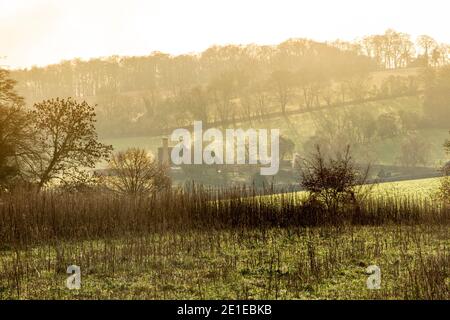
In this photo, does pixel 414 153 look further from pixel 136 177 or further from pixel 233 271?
pixel 233 271

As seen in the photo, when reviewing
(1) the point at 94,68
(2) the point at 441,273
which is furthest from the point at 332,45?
(2) the point at 441,273

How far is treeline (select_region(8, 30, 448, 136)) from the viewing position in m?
110

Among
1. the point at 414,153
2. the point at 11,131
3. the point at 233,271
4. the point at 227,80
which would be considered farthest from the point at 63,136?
the point at 227,80

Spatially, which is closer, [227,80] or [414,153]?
[414,153]

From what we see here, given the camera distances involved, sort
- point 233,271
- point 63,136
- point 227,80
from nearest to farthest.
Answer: point 233,271
point 63,136
point 227,80

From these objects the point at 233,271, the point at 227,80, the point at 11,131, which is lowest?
the point at 233,271

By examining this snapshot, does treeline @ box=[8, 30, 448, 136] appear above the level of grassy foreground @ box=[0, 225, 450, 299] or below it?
above

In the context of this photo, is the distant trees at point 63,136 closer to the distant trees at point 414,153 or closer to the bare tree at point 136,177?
the bare tree at point 136,177

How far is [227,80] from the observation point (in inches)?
4520

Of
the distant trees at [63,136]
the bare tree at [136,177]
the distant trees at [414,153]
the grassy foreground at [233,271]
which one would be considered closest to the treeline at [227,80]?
the distant trees at [414,153]

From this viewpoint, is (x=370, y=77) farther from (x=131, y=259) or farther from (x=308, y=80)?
(x=131, y=259)

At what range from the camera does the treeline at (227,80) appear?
10956cm

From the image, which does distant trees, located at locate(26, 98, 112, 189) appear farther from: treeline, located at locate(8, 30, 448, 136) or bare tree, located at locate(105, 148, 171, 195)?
treeline, located at locate(8, 30, 448, 136)

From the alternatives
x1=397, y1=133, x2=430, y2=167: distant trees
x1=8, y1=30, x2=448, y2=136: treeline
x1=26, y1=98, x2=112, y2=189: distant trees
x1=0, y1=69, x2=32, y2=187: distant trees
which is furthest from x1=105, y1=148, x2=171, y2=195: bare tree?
x1=8, y1=30, x2=448, y2=136: treeline
